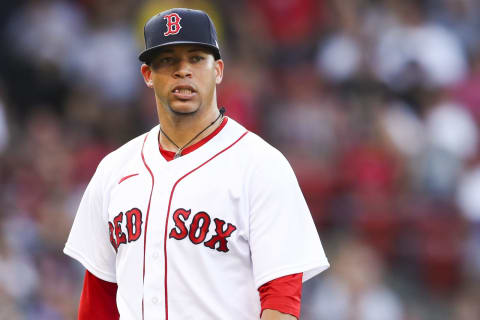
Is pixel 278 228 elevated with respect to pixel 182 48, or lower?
lower

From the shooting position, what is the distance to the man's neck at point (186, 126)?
3359 millimetres

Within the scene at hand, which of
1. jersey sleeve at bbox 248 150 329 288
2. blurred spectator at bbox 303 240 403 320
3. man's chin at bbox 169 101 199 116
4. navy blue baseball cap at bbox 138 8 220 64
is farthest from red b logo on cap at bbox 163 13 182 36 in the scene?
blurred spectator at bbox 303 240 403 320

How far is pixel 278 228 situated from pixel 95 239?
0.80m

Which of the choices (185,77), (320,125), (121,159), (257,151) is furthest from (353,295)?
(185,77)

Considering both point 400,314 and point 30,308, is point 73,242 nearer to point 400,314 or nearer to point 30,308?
point 30,308

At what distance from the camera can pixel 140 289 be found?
3285 mm

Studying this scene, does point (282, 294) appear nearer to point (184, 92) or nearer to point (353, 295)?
point (184, 92)

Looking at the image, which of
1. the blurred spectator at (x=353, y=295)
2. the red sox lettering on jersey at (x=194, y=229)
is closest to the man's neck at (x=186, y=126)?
the red sox lettering on jersey at (x=194, y=229)

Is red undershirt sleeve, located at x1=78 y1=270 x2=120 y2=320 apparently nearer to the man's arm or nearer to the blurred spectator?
the man's arm

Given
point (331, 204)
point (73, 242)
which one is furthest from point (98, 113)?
point (73, 242)

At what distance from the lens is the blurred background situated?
7641mm

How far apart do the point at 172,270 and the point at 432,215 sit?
16.7 ft

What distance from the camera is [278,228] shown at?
123 inches

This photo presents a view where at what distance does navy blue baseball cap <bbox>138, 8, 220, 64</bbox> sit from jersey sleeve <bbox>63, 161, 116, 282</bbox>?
539 millimetres
